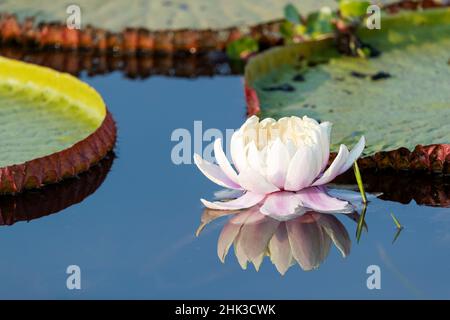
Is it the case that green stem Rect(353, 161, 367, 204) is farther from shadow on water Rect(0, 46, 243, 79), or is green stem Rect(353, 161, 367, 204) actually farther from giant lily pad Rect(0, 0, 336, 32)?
giant lily pad Rect(0, 0, 336, 32)

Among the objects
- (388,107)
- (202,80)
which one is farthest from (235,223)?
(202,80)

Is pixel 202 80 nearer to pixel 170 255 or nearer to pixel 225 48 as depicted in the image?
pixel 225 48

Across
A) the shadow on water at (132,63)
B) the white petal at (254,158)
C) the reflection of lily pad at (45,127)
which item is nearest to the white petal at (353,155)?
the white petal at (254,158)

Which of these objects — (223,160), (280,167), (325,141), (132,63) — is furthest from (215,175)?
(132,63)

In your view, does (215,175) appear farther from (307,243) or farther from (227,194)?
(307,243)

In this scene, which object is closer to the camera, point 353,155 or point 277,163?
point 277,163

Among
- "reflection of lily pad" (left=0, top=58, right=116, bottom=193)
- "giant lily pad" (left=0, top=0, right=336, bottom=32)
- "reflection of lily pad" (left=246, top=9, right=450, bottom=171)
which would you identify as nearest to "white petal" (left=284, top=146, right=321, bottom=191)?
"reflection of lily pad" (left=246, top=9, right=450, bottom=171)
